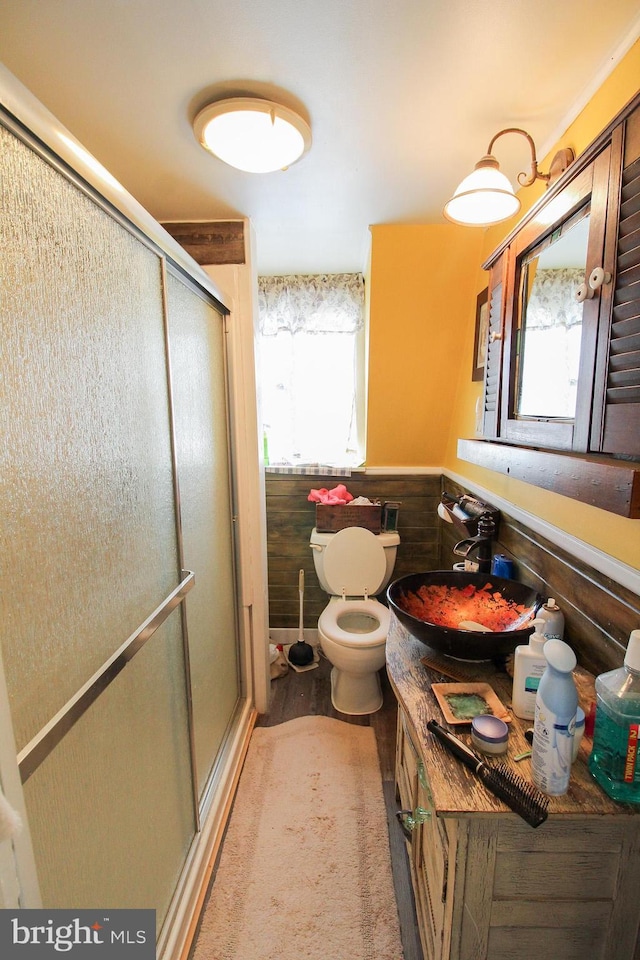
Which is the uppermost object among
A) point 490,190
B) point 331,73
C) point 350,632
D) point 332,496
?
point 331,73

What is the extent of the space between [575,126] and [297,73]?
2.47 ft

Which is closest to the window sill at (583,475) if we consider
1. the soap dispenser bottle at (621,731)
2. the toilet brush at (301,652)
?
the soap dispenser bottle at (621,731)

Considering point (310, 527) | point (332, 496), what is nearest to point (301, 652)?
point (310, 527)

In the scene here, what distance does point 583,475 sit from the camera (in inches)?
28.2

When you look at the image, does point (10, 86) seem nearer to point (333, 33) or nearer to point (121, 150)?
point (333, 33)

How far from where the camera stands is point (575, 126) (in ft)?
3.70

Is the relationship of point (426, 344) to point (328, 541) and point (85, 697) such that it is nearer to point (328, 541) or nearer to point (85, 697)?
point (328, 541)

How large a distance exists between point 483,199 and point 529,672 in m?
1.25

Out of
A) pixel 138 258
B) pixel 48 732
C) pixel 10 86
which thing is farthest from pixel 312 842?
pixel 10 86

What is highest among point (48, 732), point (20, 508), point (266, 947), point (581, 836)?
point (20, 508)

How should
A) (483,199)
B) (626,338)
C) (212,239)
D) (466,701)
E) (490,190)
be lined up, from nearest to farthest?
(626,338)
(466,701)
(490,190)
(483,199)
(212,239)

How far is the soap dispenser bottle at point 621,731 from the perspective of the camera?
2.24 ft

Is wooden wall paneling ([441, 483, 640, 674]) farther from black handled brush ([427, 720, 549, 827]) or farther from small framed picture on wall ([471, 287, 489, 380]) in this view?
small framed picture on wall ([471, 287, 489, 380])

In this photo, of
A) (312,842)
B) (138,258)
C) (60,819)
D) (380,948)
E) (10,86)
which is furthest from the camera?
(312,842)
